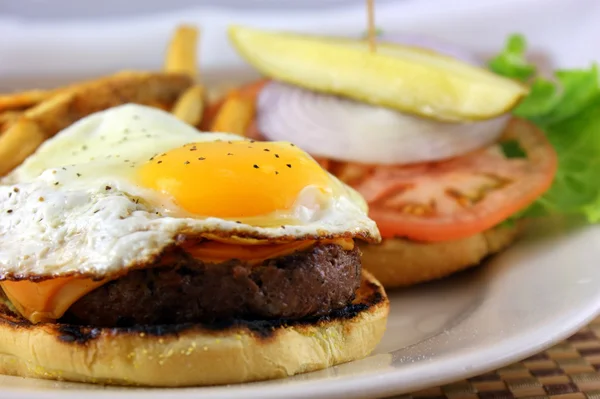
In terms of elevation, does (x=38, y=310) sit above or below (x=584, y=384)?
above

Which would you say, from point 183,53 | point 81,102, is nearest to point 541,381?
point 81,102

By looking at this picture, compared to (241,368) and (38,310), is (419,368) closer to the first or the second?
(241,368)

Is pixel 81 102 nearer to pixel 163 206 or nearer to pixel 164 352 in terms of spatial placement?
pixel 163 206

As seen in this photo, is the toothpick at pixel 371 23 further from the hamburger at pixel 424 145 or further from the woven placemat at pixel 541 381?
the woven placemat at pixel 541 381

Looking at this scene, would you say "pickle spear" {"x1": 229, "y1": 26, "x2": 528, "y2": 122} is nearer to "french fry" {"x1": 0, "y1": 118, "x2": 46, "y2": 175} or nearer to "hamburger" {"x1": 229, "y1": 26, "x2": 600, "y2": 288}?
"hamburger" {"x1": 229, "y1": 26, "x2": 600, "y2": 288}

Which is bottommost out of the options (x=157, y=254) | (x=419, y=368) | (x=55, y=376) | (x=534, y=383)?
(x=534, y=383)

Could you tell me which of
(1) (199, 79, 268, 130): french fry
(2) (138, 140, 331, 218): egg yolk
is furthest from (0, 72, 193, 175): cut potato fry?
(2) (138, 140, 331, 218): egg yolk

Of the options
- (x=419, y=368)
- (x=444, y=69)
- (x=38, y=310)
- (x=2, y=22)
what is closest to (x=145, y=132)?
(x=38, y=310)
